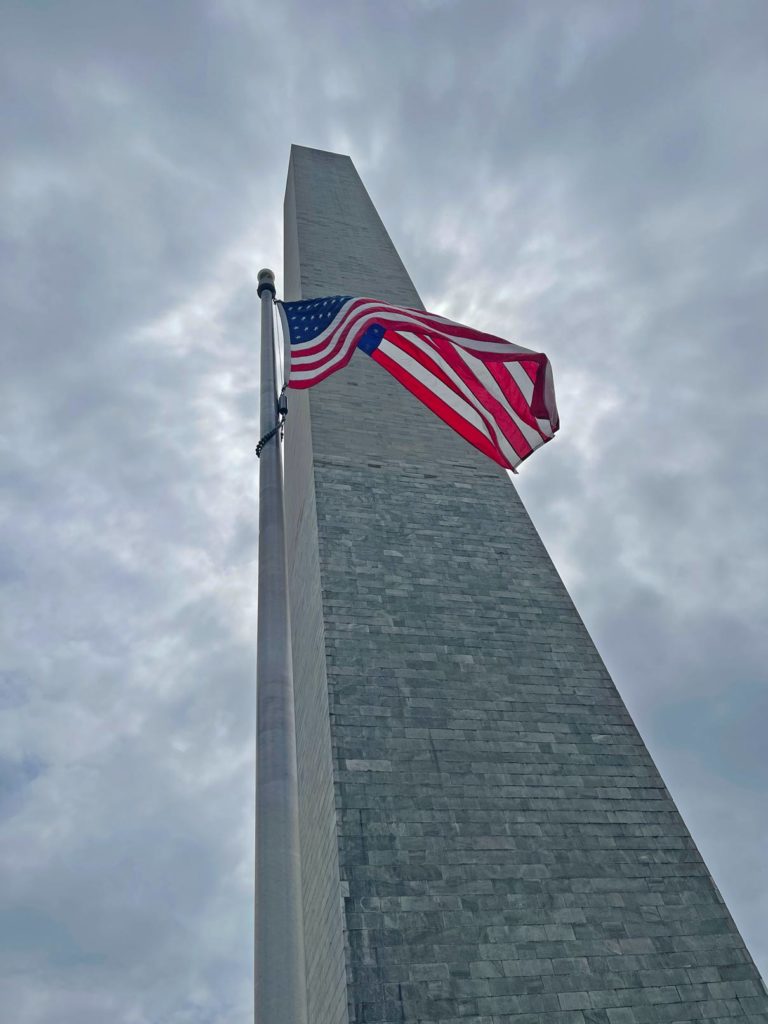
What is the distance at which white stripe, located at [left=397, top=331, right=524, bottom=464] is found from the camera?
14719 millimetres

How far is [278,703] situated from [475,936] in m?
6.62

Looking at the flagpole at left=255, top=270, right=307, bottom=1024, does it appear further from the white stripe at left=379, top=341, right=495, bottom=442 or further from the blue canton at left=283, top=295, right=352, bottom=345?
the white stripe at left=379, top=341, right=495, bottom=442

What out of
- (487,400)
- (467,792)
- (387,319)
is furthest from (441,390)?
(467,792)

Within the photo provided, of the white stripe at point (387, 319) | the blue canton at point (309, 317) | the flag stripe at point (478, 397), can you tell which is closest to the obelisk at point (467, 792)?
the flag stripe at point (478, 397)

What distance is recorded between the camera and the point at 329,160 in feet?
139

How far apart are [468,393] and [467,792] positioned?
7.40 m

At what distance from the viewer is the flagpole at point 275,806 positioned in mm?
6898

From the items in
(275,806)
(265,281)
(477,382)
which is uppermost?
(265,281)

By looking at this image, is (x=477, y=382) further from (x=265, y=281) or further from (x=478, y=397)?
(x=265, y=281)

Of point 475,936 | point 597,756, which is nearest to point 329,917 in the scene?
point 475,936

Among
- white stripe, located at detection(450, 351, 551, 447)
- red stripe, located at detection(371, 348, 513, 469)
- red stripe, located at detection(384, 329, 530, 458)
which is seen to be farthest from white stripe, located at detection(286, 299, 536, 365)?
red stripe, located at detection(371, 348, 513, 469)

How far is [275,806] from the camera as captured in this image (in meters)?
7.79

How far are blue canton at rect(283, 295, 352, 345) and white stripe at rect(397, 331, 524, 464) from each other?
1686 mm

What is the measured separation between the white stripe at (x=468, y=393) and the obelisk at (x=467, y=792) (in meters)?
4.90
